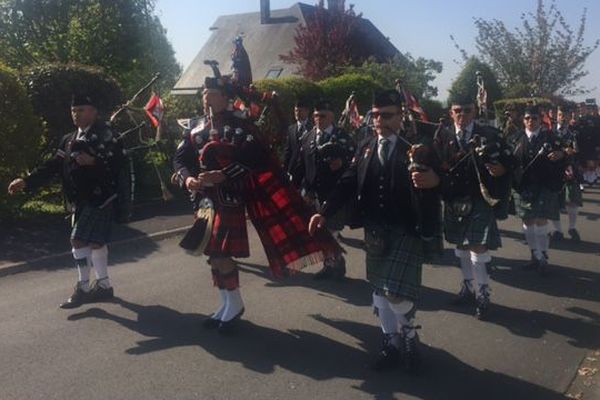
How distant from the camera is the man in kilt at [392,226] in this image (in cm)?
467

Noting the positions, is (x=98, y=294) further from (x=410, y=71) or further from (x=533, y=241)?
(x=410, y=71)

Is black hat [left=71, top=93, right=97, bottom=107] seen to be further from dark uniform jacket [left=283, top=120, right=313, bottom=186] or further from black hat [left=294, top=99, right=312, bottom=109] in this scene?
black hat [left=294, top=99, right=312, bottom=109]

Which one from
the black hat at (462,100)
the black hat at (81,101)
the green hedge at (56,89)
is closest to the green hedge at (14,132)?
the green hedge at (56,89)

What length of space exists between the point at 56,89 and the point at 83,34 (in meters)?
11.8

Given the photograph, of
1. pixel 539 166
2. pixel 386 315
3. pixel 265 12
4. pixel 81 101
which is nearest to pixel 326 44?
pixel 265 12

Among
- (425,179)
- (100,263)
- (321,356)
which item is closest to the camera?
(425,179)

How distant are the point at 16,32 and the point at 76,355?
26.3 metres

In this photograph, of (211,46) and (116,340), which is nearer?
(116,340)

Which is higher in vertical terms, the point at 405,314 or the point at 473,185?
the point at 473,185

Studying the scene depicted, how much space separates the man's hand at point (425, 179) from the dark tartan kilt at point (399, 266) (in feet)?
1.48

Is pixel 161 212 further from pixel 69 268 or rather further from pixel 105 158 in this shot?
pixel 105 158

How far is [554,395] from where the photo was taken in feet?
14.6

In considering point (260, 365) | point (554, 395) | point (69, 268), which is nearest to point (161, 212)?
point (69, 268)

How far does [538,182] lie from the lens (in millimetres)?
7734
